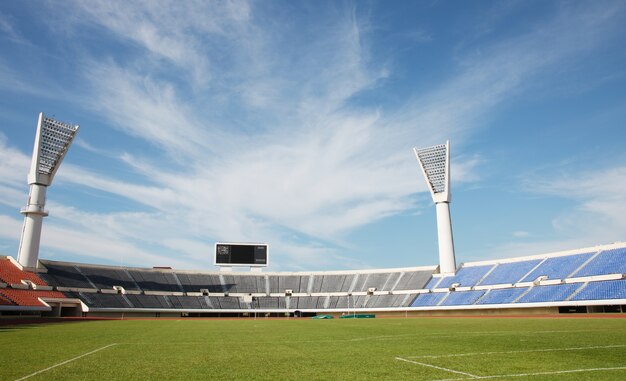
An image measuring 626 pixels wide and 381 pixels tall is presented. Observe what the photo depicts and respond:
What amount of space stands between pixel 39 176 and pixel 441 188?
62927mm

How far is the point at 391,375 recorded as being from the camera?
8922mm

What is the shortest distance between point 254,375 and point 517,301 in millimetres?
52934

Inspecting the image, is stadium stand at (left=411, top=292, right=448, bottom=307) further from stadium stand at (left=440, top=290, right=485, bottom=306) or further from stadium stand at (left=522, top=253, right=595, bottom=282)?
stadium stand at (left=522, top=253, right=595, bottom=282)

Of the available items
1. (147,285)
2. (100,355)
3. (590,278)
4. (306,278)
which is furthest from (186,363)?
(306,278)

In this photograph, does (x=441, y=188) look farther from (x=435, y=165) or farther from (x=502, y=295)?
(x=502, y=295)

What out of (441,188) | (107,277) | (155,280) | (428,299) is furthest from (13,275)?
(441,188)

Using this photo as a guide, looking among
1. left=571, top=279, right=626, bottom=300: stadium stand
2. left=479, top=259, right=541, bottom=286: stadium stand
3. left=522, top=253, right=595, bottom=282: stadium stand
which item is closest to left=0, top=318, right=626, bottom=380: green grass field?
left=571, top=279, right=626, bottom=300: stadium stand

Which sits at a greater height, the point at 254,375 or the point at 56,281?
the point at 56,281

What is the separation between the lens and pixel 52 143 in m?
63.3

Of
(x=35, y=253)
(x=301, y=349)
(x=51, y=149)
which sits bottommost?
(x=301, y=349)

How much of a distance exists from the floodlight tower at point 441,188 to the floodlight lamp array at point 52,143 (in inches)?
2191

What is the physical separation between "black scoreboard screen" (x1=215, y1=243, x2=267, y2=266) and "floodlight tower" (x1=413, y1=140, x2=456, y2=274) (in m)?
32.1

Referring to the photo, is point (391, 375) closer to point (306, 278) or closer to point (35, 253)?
point (35, 253)

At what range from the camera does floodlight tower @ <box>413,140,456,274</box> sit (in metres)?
71.1
